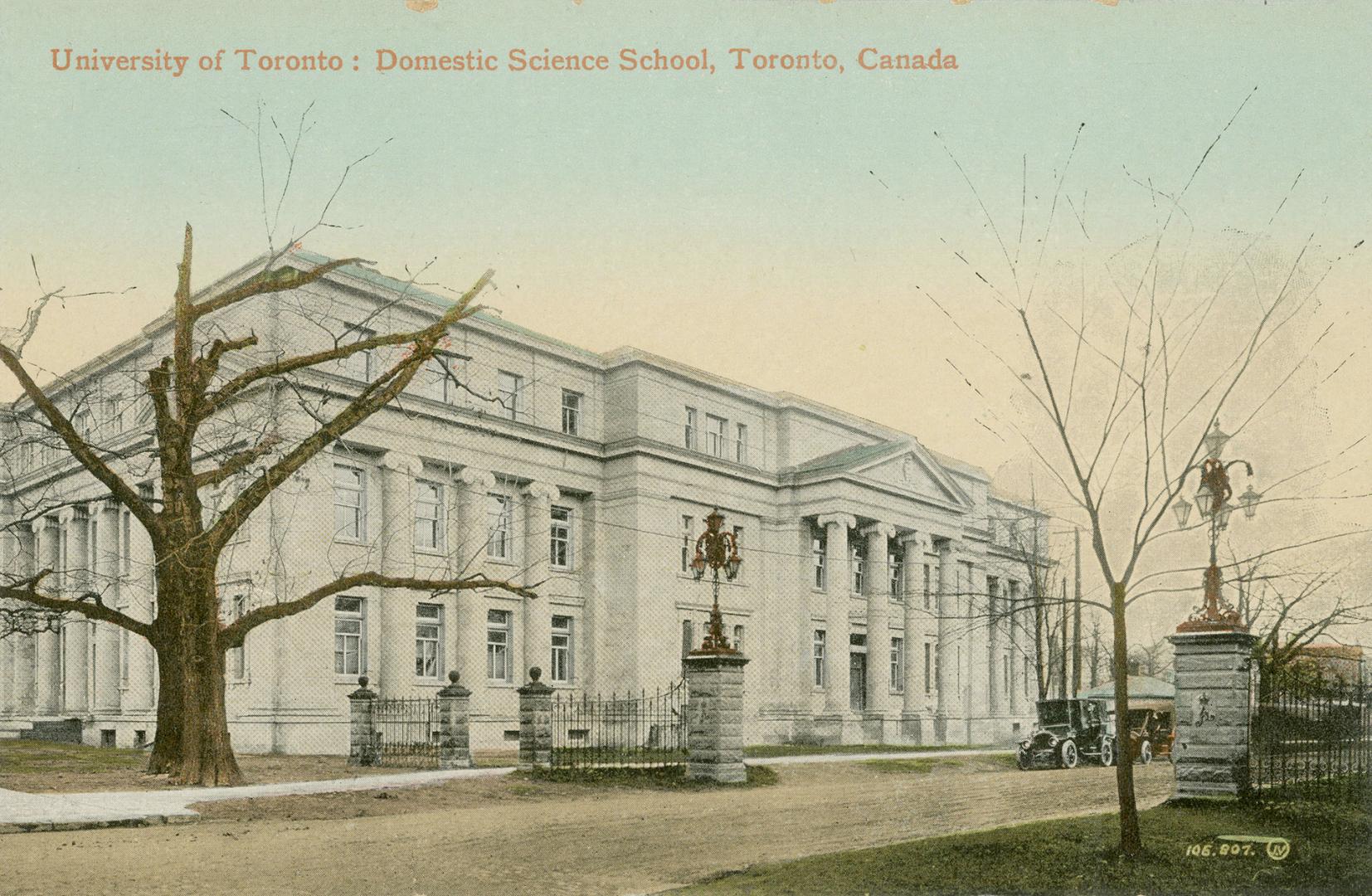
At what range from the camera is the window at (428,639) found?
35719mm

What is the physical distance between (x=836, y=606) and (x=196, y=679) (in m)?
29.5

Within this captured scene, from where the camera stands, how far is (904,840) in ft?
44.1

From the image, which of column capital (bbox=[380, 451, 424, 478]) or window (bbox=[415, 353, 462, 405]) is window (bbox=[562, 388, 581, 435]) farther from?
column capital (bbox=[380, 451, 424, 478])

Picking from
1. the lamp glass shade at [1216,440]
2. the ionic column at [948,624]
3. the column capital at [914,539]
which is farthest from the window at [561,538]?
the lamp glass shade at [1216,440]

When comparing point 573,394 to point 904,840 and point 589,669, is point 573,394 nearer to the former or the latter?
point 589,669

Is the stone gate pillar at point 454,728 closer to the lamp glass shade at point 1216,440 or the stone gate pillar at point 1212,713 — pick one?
the stone gate pillar at point 1212,713

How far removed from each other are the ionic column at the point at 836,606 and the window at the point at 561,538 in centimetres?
938

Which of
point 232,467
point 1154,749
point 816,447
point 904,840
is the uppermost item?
point 816,447

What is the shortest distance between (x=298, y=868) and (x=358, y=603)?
2350 centimetres

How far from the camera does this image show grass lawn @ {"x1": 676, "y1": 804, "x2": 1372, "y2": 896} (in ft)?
33.8

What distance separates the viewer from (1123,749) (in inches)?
448

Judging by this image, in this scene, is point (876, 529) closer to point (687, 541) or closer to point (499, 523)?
point (687, 541)

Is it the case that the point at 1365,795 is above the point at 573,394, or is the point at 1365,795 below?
below

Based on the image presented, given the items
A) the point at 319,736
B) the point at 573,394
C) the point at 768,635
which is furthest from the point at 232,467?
the point at 768,635
